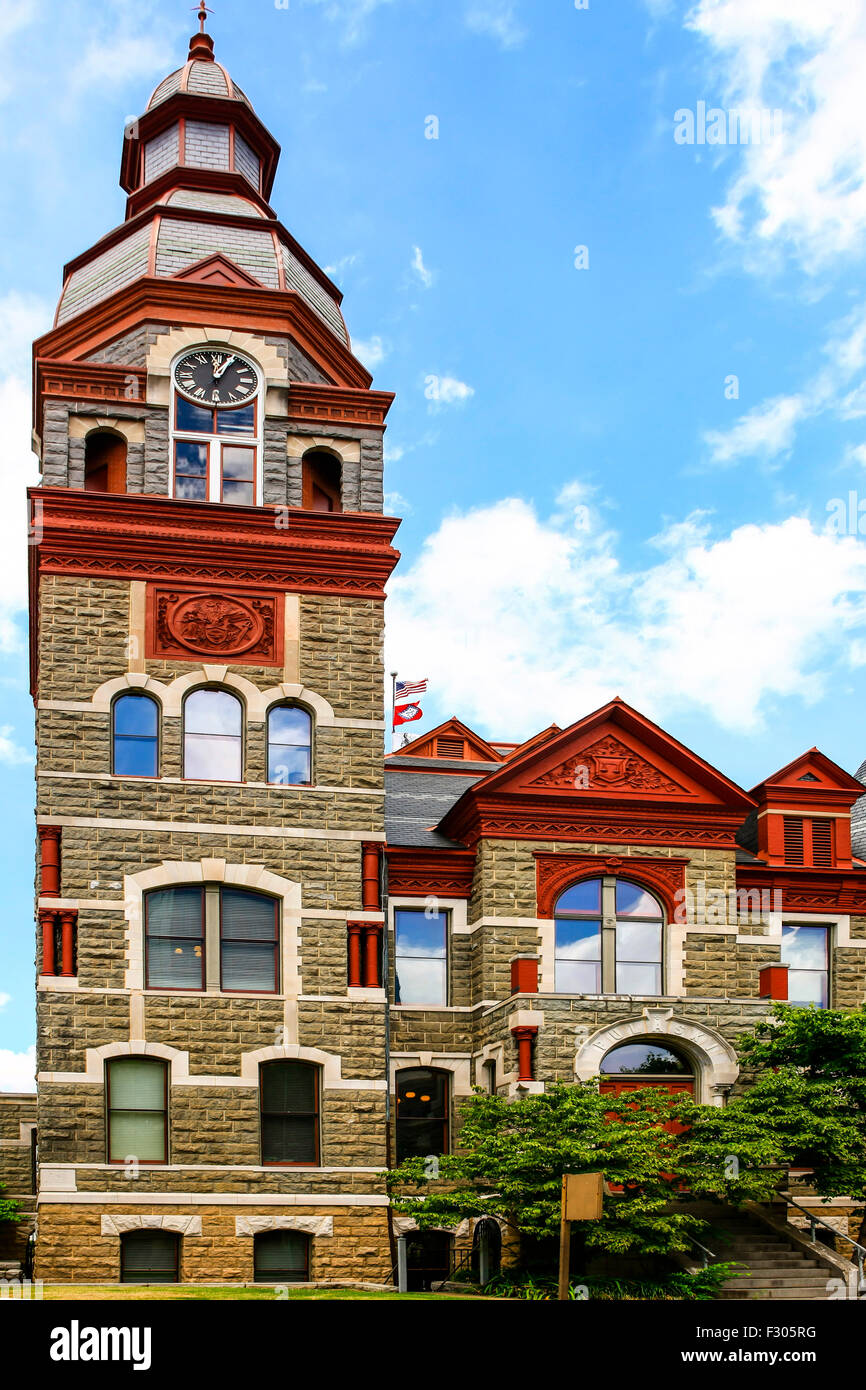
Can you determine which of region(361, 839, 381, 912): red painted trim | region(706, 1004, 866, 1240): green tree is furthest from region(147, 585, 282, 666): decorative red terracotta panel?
region(706, 1004, 866, 1240): green tree

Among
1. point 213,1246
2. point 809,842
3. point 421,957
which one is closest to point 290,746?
point 421,957

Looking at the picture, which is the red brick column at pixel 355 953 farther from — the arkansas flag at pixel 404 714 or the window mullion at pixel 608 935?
the arkansas flag at pixel 404 714

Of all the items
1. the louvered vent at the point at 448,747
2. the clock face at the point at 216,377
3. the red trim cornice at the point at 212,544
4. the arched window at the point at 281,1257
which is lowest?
the arched window at the point at 281,1257

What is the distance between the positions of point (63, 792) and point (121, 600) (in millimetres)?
3699

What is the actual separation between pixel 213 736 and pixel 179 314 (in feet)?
27.3

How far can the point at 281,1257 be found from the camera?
2692 centimetres

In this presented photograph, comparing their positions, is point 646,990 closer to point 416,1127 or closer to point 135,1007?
point 416,1127

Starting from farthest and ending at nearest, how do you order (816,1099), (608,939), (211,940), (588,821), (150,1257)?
(588,821) → (608,939) → (211,940) → (816,1099) → (150,1257)

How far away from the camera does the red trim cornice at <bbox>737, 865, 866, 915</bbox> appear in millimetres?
32688

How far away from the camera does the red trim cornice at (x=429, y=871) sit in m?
30.9

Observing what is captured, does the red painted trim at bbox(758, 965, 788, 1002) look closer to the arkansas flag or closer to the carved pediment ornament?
the carved pediment ornament

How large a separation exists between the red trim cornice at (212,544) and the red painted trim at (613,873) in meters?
6.22

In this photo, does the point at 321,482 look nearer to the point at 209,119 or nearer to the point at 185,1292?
the point at 209,119

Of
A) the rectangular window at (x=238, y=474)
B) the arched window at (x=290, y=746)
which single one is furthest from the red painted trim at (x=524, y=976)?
the rectangular window at (x=238, y=474)
